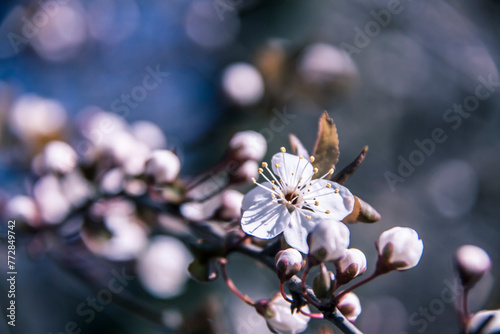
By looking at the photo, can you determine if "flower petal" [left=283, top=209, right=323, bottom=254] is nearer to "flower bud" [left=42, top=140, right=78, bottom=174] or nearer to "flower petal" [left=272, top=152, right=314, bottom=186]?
"flower petal" [left=272, top=152, right=314, bottom=186]

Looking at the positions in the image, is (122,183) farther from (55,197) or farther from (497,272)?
(497,272)

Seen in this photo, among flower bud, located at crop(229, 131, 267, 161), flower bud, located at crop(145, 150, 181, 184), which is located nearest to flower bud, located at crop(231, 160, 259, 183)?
flower bud, located at crop(229, 131, 267, 161)

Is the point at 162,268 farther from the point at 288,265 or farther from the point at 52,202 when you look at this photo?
the point at 288,265

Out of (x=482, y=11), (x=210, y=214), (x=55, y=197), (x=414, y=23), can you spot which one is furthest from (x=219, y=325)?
(x=482, y=11)

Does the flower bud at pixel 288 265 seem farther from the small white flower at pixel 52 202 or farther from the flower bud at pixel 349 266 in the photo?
the small white flower at pixel 52 202

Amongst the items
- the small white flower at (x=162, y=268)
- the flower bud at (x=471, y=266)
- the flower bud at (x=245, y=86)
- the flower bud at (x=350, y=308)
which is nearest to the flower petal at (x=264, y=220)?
the flower bud at (x=350, y=308)

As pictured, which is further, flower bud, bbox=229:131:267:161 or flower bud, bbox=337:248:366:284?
flower bud, bbox=229:131:267:161

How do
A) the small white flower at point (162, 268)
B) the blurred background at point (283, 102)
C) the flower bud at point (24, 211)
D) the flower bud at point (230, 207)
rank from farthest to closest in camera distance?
1. the blurred background at point (283, 102)
2. the small white flower at point (162, 268)
3. the flower bud at point (24, 211)
4. the flower bud at point (230, 207)
